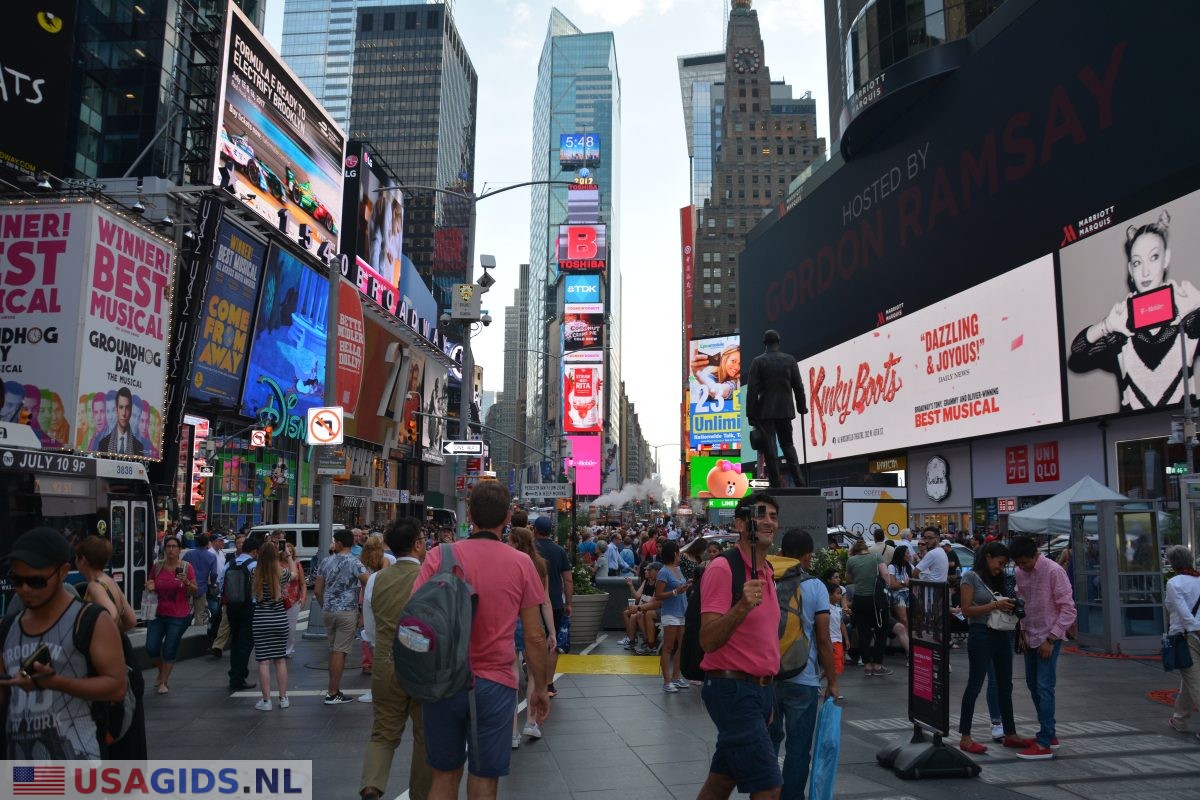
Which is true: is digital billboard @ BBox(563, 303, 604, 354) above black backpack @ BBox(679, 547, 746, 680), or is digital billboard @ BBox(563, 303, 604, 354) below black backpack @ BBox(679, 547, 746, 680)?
above

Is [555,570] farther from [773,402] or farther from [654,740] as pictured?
[773,402]

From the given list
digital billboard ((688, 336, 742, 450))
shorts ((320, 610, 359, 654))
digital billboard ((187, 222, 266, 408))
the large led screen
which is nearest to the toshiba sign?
digital billboard ((688, 336, 742, 450))

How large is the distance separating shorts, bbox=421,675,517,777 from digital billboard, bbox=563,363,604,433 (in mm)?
100428

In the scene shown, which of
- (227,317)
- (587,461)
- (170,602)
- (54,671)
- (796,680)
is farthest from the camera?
(587,461)

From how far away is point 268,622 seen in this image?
9.45 metres

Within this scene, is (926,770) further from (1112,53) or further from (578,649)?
(1112,53)

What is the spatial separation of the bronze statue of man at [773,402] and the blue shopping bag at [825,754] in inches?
278

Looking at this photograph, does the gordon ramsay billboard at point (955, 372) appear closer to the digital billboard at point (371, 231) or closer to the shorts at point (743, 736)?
the shorts at point (743, 736)

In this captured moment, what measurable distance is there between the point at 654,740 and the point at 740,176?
129 metres

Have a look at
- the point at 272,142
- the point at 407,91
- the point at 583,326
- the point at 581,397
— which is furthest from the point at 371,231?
the point at 407,91

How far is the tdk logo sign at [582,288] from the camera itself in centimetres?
11094

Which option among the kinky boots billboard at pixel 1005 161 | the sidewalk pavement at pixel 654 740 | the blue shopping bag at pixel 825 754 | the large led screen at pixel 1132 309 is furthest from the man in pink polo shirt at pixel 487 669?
the kinky boots billboard at pixel 1005 161

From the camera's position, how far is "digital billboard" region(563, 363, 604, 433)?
10562cm

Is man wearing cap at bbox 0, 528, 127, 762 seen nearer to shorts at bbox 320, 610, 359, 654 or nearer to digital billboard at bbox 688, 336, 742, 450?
shorts at bbox 320, 610, 359, 654
